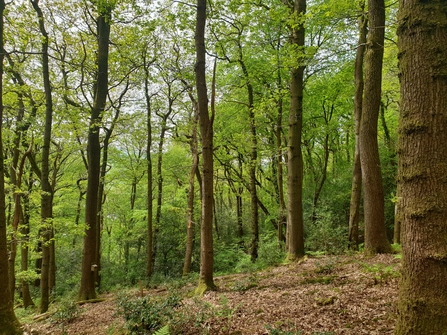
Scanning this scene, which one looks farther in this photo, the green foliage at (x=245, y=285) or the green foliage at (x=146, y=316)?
the green foliage at (x=245, y=285)

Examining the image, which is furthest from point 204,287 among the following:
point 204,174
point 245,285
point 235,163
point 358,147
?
point 235,163

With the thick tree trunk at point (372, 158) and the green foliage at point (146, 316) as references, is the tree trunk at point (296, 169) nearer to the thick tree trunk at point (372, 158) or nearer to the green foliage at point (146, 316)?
the thick tree trunk at point (372, 158)

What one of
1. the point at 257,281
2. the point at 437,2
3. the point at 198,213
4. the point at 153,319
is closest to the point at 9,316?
the point at 153,319

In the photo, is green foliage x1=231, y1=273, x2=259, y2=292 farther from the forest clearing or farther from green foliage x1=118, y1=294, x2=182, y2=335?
green foliage x1=118, y1=294, x2=182, y2=335

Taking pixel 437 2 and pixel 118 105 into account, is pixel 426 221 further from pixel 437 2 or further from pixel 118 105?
pixel 118 105

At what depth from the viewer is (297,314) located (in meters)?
4.40

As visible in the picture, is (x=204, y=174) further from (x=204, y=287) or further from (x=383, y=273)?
(x=383, y=273)

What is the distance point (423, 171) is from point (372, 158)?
5045 mm

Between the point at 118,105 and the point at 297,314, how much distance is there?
14304mm

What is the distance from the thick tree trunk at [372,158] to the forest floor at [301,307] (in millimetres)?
602

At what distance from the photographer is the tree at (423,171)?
2320 mm

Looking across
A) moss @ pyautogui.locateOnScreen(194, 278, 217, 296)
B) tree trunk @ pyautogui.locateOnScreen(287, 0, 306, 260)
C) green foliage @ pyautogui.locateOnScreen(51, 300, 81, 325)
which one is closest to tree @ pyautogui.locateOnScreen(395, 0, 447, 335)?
moss @ pyautogui.locateOnScreen(194, 278, 217, 296)

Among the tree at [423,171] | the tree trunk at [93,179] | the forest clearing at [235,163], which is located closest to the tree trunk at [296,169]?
the forest clearing at [235,163]

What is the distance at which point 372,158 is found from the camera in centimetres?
703
